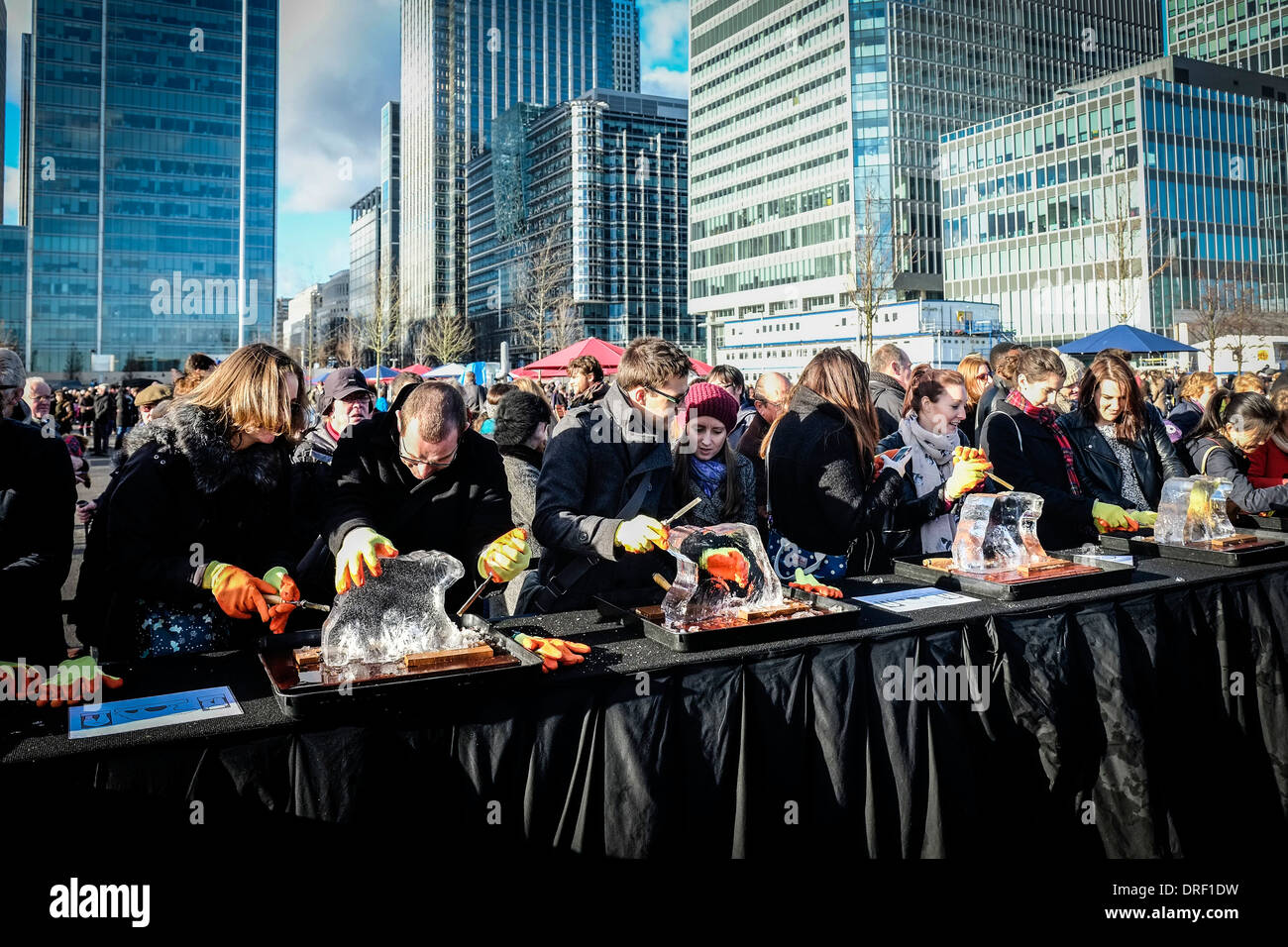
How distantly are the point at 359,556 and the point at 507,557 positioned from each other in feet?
1.35

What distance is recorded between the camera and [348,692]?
1918 mm

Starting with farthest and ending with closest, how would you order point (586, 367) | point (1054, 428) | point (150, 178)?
point (150, 178) → point (586, 367) → point (1054, 428)

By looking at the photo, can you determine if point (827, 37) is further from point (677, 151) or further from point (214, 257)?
point (214, 257)

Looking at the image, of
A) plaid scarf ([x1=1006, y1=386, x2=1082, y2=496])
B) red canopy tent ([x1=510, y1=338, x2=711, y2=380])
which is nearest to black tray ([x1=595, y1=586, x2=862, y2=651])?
plaid scarf ([x1=1006, y1=386, x2=1082, y2=496])

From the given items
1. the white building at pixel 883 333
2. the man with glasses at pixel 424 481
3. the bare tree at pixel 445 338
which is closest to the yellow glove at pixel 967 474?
the man with glasses at pixel 424 481

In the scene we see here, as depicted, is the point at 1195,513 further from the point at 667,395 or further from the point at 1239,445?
the point at 667,395

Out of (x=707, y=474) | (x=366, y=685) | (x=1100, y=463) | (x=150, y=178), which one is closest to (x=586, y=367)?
(x=707, y=474)

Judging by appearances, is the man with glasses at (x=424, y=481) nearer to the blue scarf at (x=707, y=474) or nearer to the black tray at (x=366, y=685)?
the black tray at (x=366, y=685)

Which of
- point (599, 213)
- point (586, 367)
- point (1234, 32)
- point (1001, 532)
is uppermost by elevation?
point (1234, 32)

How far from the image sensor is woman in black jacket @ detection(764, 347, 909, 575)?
3.70 meters

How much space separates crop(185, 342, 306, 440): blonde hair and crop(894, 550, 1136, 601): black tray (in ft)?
7.66

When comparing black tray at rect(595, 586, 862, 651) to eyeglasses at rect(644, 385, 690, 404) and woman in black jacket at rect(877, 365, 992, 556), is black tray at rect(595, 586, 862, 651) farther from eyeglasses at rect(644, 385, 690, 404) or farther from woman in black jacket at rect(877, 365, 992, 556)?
woman in black jacket at rect(877, 365, 992, 556)

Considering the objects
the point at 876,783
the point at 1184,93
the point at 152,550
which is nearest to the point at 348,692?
the point at 152,550

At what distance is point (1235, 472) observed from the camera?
445 cm
